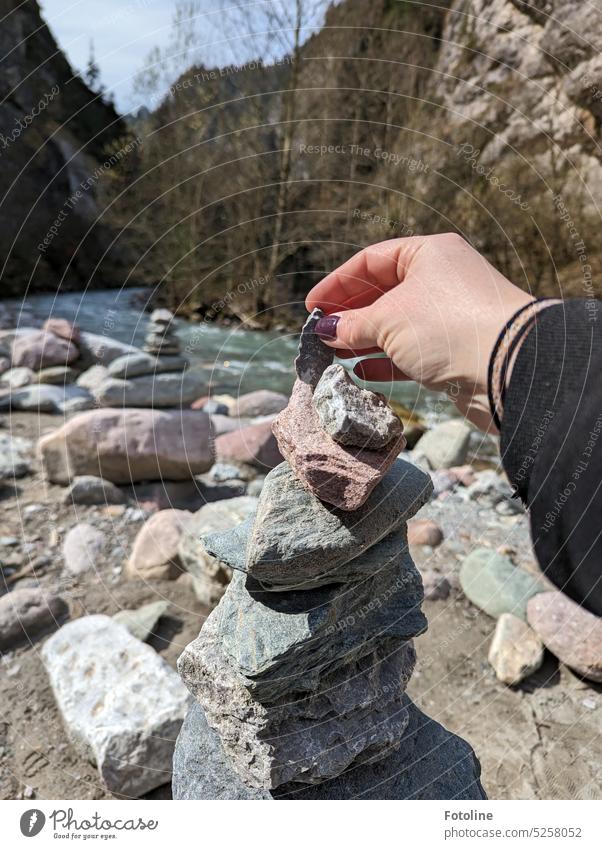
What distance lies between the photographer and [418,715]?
7.70 feet

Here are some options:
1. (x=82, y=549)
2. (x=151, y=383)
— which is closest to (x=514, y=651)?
(x=82, y=549)

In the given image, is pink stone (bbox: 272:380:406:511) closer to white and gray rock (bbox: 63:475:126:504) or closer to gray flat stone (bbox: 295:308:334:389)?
gray flat stone (bbox: 295:308:334:389)

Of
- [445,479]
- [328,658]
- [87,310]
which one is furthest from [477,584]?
[87,310]

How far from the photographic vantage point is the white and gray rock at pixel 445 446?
5.97m

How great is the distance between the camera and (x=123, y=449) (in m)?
5.31

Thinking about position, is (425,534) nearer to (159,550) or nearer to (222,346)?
(159,550)

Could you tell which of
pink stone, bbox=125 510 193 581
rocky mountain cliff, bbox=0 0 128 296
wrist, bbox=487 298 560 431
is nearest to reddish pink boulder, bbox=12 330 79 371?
pink stone, bbox=125 510 193 581

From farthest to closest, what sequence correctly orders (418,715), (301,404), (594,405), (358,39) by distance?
(358,39)
(418,715)
(301,404)
(594,405)

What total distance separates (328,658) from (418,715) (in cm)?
68

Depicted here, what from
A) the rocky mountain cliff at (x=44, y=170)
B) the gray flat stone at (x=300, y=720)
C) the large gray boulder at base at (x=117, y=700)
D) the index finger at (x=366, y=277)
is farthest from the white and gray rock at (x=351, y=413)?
the rocky mountain cliff at (x=44, y=170)

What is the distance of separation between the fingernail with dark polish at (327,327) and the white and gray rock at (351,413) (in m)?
0.15

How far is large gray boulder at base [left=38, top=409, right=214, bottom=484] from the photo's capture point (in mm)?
5312

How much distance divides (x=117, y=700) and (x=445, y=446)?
13.3 ft
